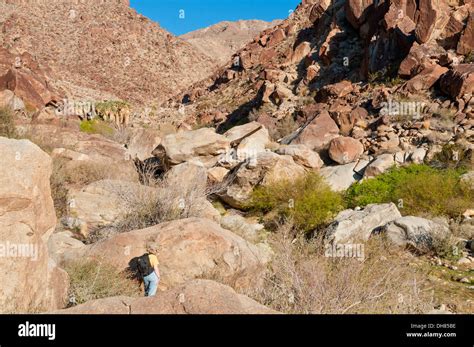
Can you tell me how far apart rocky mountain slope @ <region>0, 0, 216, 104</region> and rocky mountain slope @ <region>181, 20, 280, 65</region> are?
8.18m

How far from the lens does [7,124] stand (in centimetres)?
1319

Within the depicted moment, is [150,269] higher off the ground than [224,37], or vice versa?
[224,37]

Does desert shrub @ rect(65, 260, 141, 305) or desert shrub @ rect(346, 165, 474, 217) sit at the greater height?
desert shrub @ rect(346, 165, 474, 217)

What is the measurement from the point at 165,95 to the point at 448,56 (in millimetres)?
33092

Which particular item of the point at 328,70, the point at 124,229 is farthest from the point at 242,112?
the point at 124,229

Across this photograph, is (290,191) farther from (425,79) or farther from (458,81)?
(425,79)

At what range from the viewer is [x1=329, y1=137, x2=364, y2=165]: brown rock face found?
42.8 feet


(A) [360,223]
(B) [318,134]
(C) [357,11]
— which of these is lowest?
(A) [360,223]

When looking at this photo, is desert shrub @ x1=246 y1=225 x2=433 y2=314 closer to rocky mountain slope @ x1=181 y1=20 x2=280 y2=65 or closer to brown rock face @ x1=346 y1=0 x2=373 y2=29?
brown rock face @ x1=346 y1=0 x2=373 y2=29

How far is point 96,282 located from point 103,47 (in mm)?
46150

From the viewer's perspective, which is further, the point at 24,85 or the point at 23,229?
the point at 24,85

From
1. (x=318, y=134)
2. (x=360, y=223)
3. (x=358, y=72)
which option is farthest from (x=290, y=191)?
(x=358, y=72)

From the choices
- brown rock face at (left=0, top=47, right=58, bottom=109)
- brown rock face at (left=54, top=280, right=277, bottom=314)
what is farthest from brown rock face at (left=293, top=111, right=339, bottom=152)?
brown rock face at (left=0, top=47, right=58, bottom=109)

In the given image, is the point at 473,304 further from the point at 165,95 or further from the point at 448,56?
the point at 165,95
